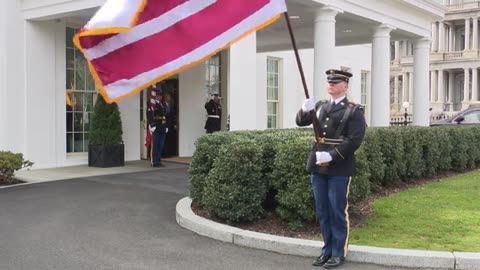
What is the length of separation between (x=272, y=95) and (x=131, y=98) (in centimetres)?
698

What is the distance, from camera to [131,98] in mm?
15516

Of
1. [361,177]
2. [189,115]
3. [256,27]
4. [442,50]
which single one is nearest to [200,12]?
[256,27]

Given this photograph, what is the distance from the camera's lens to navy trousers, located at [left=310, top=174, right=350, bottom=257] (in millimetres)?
5684

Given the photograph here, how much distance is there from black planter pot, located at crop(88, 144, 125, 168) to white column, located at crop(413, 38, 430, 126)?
34.7 ft

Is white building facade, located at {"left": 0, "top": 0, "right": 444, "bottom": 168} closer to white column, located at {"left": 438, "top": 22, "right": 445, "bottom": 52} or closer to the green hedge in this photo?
the green hedge

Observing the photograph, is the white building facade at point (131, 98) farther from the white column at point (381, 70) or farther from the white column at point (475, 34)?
the white column at point (475, 34)

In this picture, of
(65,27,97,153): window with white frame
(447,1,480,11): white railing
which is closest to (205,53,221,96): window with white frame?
(65,27,97,153): window with white frame

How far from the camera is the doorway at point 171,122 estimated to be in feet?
52.7

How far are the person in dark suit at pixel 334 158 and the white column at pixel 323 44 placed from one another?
7.60 meters

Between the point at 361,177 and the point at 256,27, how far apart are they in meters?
3.52

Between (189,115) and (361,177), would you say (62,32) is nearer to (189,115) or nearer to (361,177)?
(189,115)

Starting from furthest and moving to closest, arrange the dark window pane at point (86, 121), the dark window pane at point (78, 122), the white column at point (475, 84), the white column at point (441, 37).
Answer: the white column at point (441, 37)
the white column at point (475, 84)
the dark window pane at point (86, 121)
the dark window pane at point (78, 122)

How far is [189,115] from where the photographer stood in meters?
16.9

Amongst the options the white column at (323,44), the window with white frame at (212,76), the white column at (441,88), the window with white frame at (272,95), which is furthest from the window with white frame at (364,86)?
→ the white column at (441,88)
